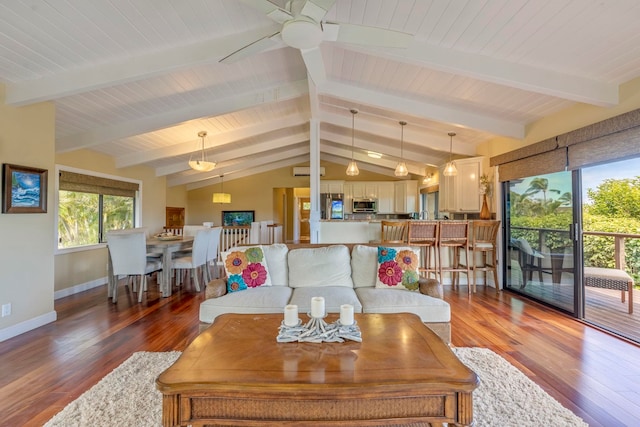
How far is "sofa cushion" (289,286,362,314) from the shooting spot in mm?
2446

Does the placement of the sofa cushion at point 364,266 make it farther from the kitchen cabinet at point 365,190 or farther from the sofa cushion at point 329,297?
the kitchen cabinet at point 365,190

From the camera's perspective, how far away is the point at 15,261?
307cm

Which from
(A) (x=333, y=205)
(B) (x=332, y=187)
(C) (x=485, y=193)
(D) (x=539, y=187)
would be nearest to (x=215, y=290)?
(D) (x=539, y=187)

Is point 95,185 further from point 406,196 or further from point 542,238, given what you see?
point 406,196

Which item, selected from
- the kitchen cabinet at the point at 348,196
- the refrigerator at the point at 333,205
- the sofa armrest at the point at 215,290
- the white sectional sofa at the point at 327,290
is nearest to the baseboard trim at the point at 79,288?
the sofa armrest at the point at 215,290

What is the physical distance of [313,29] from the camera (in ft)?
6.83

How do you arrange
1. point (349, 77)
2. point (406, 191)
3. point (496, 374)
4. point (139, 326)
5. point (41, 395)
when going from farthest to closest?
1. point (406, 191)
2. point (349, 77)
3. point (139, 326)
4. point (496, 374)
5. point (41, 395)

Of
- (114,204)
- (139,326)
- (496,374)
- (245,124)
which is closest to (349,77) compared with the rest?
(245,124)

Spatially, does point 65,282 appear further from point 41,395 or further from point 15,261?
point 41,395

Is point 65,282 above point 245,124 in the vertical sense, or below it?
below

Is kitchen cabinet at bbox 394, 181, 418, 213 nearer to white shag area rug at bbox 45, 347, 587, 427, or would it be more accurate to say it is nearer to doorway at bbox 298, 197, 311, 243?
doorway at bbox 298, 197, 311, 243

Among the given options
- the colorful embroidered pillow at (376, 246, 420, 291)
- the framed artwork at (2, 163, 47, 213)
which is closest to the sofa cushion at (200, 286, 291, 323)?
the colorful embroidered pillow at (376, 246, 420, 291)

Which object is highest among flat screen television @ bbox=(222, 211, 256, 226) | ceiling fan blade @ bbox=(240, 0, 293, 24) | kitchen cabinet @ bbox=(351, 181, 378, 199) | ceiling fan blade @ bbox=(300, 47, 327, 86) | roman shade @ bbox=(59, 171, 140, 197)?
ceiling fan blade @ bbox=(300, 47, 327, 86)

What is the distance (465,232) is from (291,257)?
2.93 metres
